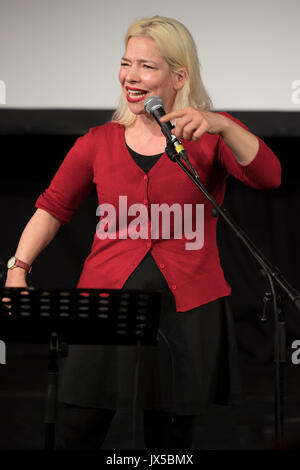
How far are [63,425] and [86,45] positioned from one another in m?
1.82

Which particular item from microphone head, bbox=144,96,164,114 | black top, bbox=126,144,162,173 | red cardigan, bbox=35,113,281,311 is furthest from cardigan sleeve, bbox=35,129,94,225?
microphone head, bbox=144,96,164,114

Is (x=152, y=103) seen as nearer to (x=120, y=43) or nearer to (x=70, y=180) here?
(x=70, y=180)

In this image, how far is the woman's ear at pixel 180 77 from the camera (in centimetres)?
170

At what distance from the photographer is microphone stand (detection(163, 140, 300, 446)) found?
1468 millimetres

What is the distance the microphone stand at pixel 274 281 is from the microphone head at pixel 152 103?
9cm

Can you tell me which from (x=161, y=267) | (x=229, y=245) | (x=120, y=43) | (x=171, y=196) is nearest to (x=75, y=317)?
(x=161, y=267)

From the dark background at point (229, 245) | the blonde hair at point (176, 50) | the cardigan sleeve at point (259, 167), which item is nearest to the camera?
the cardigan sleeve at point (259, 167)

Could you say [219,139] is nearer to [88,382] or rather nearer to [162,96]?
[162,96]

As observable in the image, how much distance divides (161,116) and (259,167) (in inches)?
10.3

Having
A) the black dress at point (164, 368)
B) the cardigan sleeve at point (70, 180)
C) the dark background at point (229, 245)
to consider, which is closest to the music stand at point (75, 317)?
the black dress at point (164, 368)

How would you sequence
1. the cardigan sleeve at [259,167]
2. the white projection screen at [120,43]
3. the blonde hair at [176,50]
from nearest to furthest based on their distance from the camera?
the cardigan sleeve at [259,167], the blonde hair at [176,50], the white projection screen at [120,43]

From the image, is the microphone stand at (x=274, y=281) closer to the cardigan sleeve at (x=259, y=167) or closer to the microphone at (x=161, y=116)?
the microphone at (x=161, y=116)

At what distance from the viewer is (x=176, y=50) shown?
1670 millimetres

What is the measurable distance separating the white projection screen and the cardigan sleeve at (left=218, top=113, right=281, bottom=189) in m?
1.43
